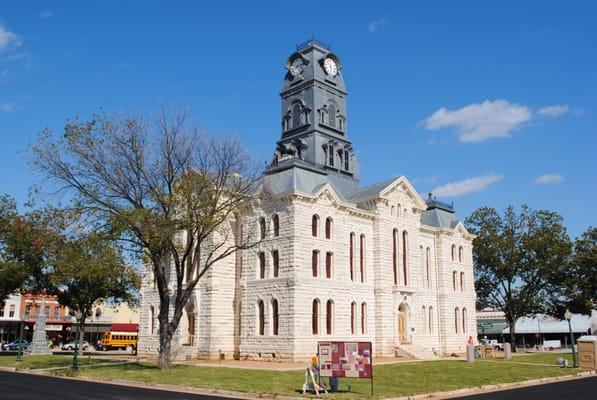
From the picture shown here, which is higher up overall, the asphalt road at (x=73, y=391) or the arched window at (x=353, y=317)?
the arched window at (x=353, y=317)

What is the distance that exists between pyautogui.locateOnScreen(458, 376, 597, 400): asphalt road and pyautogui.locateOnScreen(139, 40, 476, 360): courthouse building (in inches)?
650

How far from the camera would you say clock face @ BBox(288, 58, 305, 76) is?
51844mm

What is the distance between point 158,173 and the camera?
3206cm

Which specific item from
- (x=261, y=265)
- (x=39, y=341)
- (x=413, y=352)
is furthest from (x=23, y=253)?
(x=413, y=352)

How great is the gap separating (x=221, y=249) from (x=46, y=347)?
69.3 ft

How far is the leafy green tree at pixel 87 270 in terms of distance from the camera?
32.0m

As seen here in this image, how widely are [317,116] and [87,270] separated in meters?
23.7

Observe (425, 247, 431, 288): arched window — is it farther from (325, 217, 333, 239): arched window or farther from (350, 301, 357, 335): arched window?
(325, 217, 333, 239): arched window

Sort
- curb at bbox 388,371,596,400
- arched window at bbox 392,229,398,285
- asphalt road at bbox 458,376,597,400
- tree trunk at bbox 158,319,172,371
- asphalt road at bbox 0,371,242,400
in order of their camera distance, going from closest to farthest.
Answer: asphalt road at bbox 0,371,242,400 < asphalt road at bbox 458,376,597,400 < curb at bbox 388,371,596,400 < tree trunk at bbox 158,319,172,371 < arched window at bbox 392,229,398,285

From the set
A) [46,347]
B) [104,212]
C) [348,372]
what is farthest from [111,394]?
[46,347]

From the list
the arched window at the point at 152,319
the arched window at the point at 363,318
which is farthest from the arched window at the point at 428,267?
the arched window at the point at 152,319

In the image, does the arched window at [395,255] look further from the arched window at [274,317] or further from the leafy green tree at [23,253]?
the leafy green tree at [23,253]

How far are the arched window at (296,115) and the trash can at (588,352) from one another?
90.7 ft

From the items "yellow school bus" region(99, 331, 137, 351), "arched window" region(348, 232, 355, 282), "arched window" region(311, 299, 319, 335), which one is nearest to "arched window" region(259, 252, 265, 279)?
"arched window" region(311, 299, 319, 335)
